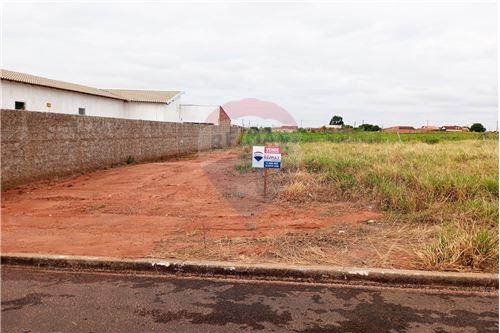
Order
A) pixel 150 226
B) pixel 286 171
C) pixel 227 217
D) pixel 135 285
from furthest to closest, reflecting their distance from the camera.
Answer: pixel 286 171
pixel 227 217
pixel 150 226
pixel 135 285

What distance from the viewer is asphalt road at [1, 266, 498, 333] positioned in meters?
3.41

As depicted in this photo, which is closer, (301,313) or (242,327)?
(242,327)

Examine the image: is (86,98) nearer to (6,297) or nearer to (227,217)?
(227,217)

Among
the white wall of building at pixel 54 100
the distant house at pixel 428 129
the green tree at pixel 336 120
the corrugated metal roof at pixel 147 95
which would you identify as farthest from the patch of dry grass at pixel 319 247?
the green tree at pixel 336 120

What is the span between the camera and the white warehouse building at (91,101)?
950 inches

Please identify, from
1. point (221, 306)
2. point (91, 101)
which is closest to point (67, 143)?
point (221, 306)

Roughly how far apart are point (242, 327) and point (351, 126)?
184 feet

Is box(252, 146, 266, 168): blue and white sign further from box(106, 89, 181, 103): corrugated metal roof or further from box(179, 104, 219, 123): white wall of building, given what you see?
box(179, 104, 219, 123): white wall of building

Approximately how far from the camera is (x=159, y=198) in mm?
8859

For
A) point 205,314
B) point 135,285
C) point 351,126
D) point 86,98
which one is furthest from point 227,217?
point 351,126

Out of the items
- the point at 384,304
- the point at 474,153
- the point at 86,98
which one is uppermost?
the point at 86,98

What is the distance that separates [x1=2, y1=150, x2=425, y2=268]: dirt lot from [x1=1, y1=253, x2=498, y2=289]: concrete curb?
255mm

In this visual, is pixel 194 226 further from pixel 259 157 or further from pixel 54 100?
pixel 54 100

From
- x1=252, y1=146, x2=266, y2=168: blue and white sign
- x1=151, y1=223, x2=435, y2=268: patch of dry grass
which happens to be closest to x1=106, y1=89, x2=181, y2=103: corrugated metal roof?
x1=252, y1=146, x2=266, y2=168: blue and white sign
